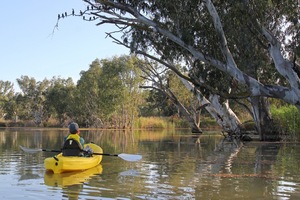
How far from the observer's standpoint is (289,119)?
21906 mm

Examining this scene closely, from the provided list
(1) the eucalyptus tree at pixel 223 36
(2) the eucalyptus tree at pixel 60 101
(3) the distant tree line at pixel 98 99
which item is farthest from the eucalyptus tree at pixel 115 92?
(1) the eucalyptus tree at pixel 223 36

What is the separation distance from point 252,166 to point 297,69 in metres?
3.98

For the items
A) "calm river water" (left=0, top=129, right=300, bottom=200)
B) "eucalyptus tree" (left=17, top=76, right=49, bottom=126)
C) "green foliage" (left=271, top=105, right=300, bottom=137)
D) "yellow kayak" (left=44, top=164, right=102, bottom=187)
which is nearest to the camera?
"calm river water" (left=0, top=129, right=300, bottom=200)

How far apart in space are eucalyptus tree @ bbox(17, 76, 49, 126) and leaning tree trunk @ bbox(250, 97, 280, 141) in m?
42.3

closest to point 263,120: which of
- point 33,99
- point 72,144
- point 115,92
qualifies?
point 72,144

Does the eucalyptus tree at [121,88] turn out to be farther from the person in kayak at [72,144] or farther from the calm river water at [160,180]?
the person in kayak at [72,144]

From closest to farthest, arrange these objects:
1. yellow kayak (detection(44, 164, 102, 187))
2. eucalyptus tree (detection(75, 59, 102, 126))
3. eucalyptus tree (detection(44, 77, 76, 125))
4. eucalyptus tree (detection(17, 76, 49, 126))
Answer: yellow kayak (detection(44, 164, 102, 187)) < eucalyptus tree (detection(75, 59, 102, 126)) < eucalyptus tree (detection(44, 77, 76, 125)) < eucalyptus tree (detection(17, 76, 49, 126))

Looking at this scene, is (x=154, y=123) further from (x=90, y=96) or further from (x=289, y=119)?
(x=289, y=119)

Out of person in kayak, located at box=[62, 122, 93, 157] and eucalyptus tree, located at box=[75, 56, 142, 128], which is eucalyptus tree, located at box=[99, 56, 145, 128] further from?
person in kayak, located at box=[62, 122, 93, 157]

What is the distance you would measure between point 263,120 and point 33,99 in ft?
150

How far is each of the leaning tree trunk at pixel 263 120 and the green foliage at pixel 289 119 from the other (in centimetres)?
51

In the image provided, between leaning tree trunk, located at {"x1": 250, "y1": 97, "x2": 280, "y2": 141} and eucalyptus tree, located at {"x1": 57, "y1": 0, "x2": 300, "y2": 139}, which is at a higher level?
eucalyptus tree, located at {"x1": 57, "y1": 0, "x2": 300, "y2": 139}

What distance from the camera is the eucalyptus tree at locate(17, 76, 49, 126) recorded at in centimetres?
6056

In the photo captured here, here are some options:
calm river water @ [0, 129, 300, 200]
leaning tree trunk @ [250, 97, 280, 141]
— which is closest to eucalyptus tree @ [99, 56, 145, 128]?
leaning tree trunk @ [250, 97, 280, 141]
